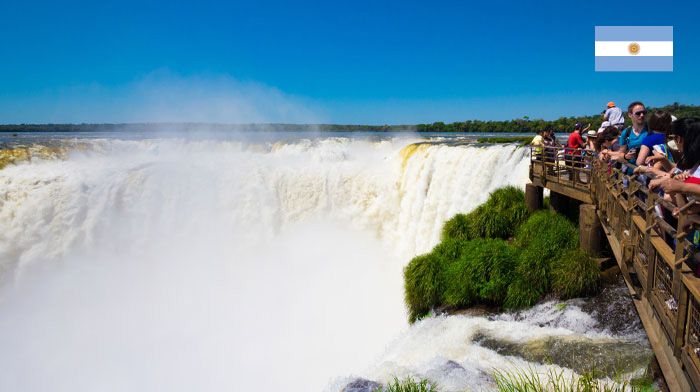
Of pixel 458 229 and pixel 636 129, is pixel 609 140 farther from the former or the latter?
pixel 458 229

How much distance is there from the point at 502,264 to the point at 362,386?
4.68m

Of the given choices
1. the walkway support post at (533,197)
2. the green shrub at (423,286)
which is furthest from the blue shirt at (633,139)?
the walkway support post at (533,197)

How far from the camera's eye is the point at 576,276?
27.5ft

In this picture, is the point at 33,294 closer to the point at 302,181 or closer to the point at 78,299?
the point at 78,299

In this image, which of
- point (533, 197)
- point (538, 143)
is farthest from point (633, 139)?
point (533, 197)

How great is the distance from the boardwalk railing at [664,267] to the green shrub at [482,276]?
8.76 ft

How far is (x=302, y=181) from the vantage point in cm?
2286

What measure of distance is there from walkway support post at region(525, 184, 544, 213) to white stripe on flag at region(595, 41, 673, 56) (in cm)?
387

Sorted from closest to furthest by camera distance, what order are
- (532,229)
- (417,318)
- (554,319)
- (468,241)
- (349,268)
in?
1. (554,319)
2. (417,318)
3. (532,229)
4. (468,241)
5. (349,268)

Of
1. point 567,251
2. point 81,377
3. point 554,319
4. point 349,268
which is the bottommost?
point 81,377

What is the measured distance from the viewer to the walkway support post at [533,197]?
11969mm

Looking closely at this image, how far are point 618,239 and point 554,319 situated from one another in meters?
1.99

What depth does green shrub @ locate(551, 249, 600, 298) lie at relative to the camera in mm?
8289

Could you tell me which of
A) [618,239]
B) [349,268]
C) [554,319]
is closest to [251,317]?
[349,268]
